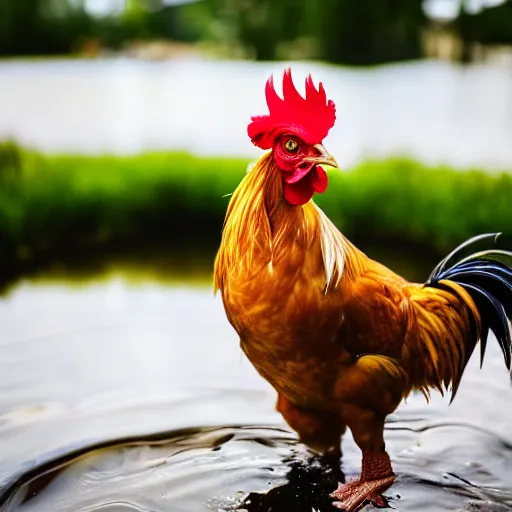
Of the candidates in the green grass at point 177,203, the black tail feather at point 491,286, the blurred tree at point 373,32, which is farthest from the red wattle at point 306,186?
the blurred tree at point 373,32

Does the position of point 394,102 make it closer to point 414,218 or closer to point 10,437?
point 414,218

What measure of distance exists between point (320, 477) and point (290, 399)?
0.28 m

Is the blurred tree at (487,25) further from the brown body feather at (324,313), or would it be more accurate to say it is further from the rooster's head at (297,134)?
the rooster's head at (297,134)

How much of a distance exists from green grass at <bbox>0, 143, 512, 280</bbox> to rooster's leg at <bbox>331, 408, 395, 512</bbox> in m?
2.14

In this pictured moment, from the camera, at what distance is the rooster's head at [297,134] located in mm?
1523

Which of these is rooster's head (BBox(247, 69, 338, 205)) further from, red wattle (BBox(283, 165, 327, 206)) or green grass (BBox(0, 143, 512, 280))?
green grass (BBox(0, 143, 512, 280))

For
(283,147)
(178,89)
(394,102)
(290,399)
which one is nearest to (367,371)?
(290,399)

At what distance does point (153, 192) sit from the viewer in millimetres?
4145

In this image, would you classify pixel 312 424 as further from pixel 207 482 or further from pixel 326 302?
pixel 326 302

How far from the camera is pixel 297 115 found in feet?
5.07

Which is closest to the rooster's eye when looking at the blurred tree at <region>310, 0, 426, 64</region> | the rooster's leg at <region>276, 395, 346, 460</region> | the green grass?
the rooster's leg at <region>276, 395, 346, 460</region>

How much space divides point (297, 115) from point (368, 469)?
0.88 meters

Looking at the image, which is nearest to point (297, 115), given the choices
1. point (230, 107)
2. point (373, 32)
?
point (373, 32)

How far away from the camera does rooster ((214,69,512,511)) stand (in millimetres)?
1570
